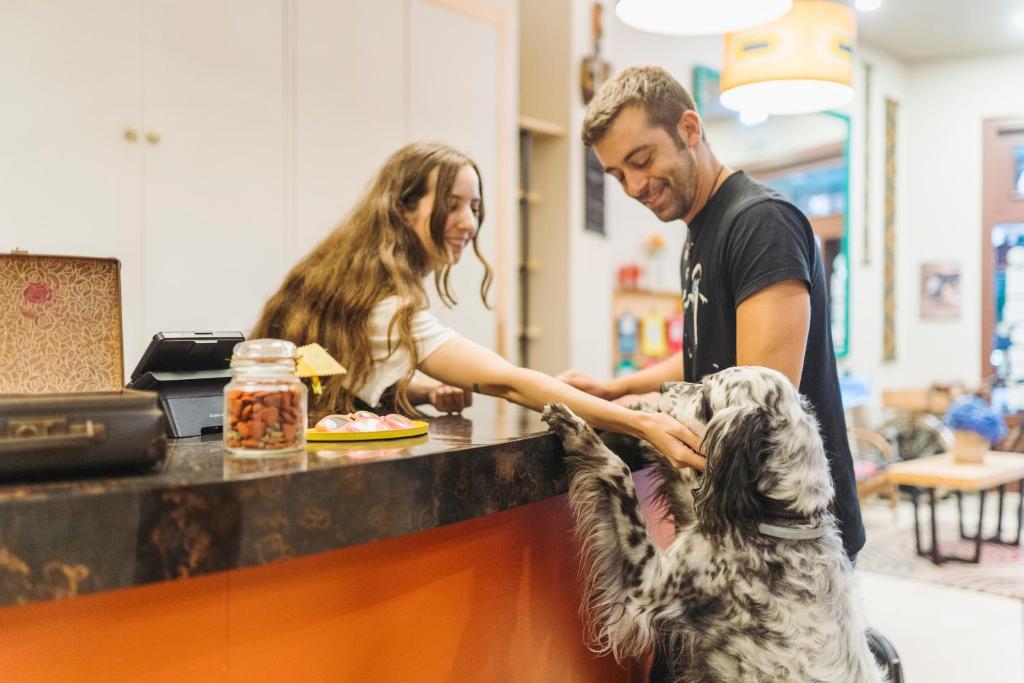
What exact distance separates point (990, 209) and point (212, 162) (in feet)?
24.6

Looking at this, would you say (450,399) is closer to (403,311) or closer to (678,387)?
(403,311)

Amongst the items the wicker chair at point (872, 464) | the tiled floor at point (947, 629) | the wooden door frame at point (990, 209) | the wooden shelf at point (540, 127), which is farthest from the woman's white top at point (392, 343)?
the wooden door frame at point (990, 209)

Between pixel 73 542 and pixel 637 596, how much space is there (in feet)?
3.10

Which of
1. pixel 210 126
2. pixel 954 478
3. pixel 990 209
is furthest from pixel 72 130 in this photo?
pixel 990 209

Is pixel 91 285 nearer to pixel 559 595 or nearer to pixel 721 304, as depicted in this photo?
pixel 559 595

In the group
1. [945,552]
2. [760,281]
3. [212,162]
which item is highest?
[212,162]

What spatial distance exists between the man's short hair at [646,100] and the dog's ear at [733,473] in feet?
2.42

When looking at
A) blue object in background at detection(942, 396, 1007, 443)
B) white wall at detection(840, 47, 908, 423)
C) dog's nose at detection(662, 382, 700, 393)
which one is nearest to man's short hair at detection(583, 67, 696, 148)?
dog's nose at detection(662, 382, 700, 393)

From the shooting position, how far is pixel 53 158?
108 inches

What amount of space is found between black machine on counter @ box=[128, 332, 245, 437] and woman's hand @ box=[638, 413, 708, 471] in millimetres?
749

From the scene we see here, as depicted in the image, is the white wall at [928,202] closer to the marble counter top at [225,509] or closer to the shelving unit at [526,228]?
the shelving unit at [526,228]

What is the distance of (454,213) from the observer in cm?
197

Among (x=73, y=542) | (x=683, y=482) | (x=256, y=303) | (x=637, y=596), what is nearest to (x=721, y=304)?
(x=683, y=482)

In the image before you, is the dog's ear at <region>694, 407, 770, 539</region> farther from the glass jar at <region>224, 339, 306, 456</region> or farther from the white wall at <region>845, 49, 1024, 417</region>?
the white wall at <region>845, 49, 1024, 417</region>
